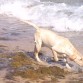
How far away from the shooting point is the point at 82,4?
57.8ft

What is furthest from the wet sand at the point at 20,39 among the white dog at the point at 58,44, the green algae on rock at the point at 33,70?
the white dog at the point at 58,44

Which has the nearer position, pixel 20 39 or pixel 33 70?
pixel 33 70

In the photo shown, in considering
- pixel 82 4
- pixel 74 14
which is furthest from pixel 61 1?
pixel 74 14

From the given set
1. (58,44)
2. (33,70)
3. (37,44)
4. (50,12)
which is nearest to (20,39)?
(37,44)

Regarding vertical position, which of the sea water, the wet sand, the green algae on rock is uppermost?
the sea water

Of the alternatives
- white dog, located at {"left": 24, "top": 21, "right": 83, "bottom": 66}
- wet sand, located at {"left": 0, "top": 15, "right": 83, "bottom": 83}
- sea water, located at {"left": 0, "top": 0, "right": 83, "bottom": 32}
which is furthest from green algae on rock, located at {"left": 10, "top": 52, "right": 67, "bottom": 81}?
sea water, located at {"left": 0, "top": 0, "right": 83, "bottom": 32}

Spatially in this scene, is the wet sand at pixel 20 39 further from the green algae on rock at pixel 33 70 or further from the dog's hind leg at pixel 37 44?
the dog's hind leg at pixel 37 44

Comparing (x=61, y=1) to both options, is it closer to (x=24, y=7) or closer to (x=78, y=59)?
(x=24, y=7)

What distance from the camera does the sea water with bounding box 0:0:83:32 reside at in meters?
13.6

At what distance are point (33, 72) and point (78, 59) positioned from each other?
111cm

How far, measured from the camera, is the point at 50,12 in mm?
16109

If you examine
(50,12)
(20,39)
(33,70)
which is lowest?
(33,70)

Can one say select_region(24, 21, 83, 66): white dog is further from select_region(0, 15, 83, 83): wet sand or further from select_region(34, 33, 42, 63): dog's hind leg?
select_region(0, 15, 83, 83): wet sand

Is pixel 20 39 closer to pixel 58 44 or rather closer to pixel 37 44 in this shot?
pixel 37 44
